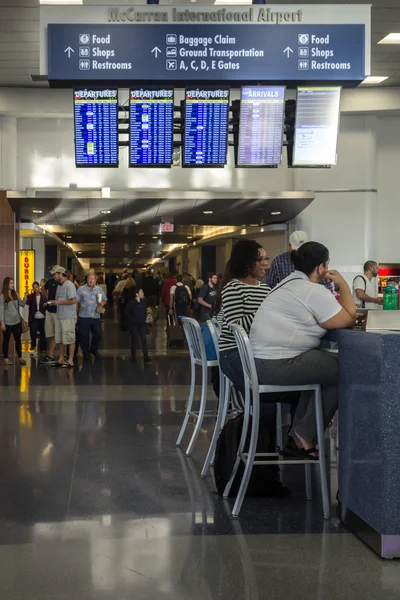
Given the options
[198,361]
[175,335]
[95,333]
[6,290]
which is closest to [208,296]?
[175,335]

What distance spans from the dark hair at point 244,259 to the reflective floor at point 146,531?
4.51 feet

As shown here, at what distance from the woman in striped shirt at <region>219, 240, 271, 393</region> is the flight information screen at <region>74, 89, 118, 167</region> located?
3.20m

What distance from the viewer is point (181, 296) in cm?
1677

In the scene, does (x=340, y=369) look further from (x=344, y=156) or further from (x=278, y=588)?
(x=344, y=156)

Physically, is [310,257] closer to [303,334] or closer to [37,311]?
[303,334]

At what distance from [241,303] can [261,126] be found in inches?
141

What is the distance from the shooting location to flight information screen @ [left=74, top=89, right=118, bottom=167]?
314 inches

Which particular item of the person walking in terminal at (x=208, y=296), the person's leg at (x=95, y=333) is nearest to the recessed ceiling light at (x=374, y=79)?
the person walking in terminal at (x=208, y=296)

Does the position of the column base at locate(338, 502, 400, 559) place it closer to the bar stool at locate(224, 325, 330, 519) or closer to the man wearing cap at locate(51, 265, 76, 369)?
the bar stool at locate(224, 325, 330, 519)

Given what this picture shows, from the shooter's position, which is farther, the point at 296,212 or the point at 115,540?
the point at 296,212

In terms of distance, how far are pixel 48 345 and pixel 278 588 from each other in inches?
500

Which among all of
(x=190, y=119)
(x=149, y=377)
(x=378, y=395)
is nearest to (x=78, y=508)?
(x=378, y=395)

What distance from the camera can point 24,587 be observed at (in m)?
3.22

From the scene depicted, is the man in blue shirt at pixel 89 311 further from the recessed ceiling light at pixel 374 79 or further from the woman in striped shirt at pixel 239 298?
the woman in striped shirt at pixel 239 298
